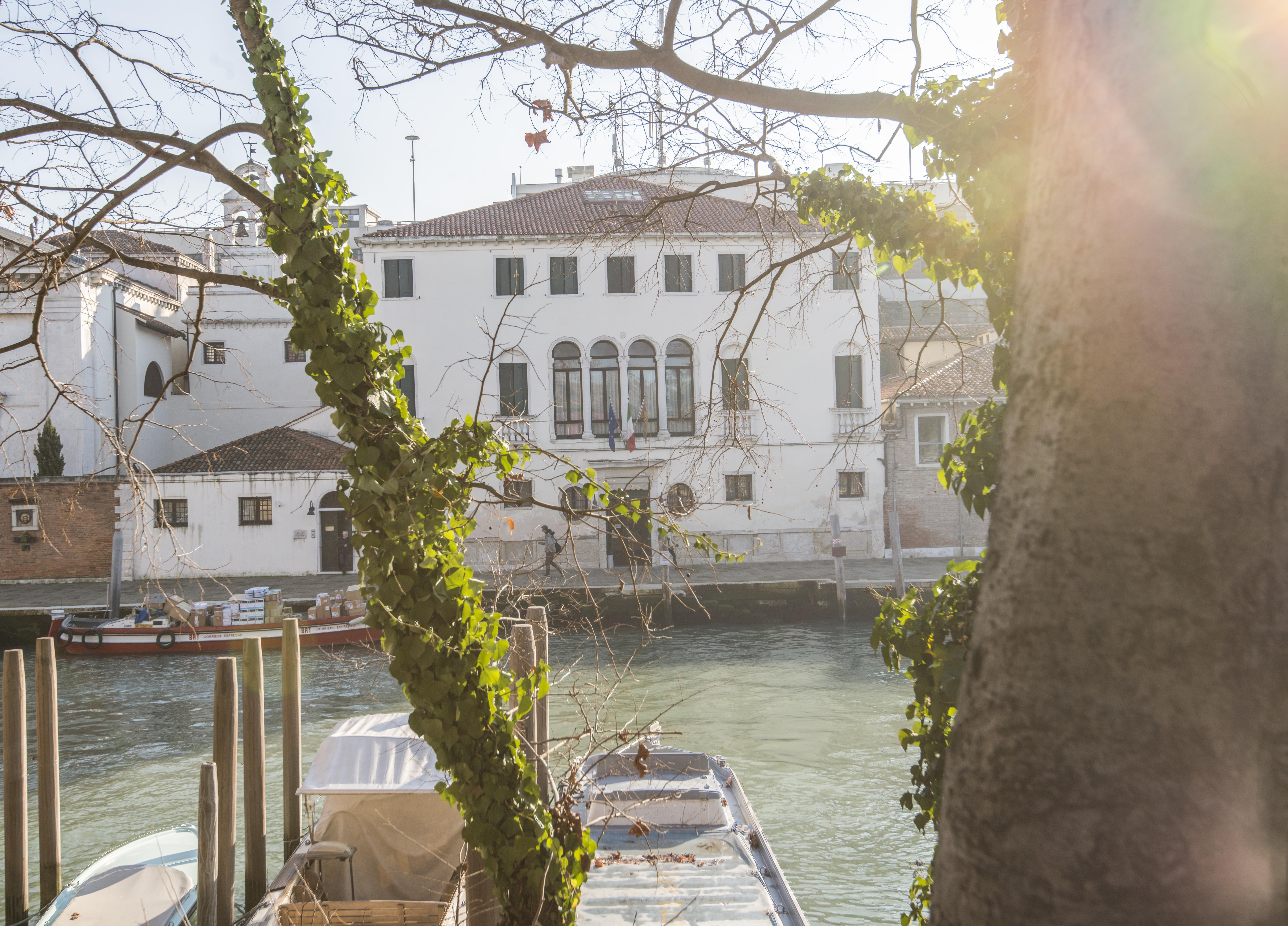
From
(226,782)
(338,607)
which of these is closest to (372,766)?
(226,782)

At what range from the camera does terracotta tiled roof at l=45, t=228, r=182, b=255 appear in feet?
13.1

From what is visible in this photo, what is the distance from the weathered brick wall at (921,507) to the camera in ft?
80.9

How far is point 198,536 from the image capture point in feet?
76.0

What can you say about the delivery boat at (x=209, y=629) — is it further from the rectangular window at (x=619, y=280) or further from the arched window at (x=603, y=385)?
the rectangular window at (x=619, y=280)

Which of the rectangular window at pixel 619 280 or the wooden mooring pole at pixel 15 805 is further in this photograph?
the rectangular window at pixel 619 280

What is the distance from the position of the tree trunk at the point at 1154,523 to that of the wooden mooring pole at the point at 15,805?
8051mm

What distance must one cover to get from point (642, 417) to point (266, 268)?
48.6 feet

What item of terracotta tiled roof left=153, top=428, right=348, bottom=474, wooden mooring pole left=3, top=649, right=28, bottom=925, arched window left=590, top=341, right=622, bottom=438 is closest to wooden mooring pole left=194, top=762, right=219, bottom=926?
wooden mooring pole left=3, top=649, right=28, bottom=925

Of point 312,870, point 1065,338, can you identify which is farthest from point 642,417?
point 1065,338

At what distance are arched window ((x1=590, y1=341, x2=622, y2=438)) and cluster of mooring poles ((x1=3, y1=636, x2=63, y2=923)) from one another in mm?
17802

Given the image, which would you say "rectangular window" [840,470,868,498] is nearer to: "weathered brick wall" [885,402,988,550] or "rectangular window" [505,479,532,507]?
"weathered brick wall" [885,402,988,550]

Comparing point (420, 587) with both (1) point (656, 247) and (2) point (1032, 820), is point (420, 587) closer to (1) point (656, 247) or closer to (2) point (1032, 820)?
(2) point (1032, 820)

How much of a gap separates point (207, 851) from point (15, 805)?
2.04m

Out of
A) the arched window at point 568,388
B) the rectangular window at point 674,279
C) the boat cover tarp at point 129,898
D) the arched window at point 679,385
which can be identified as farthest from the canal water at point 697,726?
the rectangular window at point 674,279
